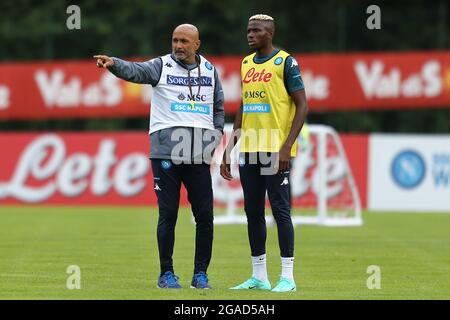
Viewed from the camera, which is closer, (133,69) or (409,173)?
(133,69)

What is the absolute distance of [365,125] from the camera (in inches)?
1192

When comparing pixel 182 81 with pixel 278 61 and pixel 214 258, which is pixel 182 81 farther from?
pixel 214 258

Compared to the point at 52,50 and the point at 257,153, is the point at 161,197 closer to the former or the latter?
the point at 257,153

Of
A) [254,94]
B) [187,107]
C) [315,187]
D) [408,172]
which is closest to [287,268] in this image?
[254,94]

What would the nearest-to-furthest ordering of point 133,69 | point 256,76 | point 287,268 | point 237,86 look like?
point 133,69 → point 287,268 → point 256,76 → point 237,86

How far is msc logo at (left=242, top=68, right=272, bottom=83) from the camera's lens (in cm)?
1033

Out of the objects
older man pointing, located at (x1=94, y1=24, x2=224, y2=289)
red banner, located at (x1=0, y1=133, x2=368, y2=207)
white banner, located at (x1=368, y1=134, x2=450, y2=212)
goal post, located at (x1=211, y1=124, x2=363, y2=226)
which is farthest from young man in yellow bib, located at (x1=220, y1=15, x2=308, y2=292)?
red banner, located at (x1=0, y1=133, x2=368, y2=207)

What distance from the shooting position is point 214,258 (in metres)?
13.7

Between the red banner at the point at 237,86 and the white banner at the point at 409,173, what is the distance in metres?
2.81

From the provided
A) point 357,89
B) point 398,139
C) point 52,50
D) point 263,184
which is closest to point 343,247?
point 263,184

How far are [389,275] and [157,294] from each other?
3011mm

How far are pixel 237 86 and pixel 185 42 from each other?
18.4m

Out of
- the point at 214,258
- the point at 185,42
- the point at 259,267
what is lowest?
the point at 214,258

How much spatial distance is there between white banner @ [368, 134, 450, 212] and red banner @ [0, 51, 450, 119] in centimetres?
281
